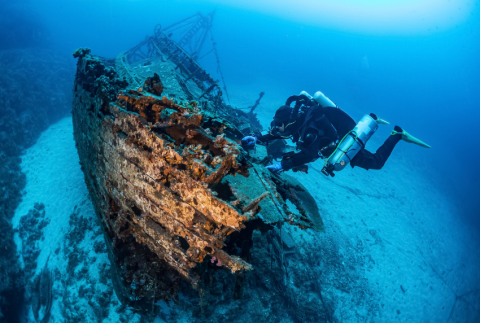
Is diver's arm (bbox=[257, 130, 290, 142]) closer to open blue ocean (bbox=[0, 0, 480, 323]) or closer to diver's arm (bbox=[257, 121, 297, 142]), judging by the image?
diver's arm (bbox=[257, 121, 297, 142])

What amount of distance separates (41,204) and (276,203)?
798 centimetres

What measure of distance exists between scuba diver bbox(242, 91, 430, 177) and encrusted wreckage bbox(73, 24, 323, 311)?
129 cm

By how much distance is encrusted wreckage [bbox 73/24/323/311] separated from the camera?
7.38ft

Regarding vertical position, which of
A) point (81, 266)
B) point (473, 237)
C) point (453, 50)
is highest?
point (453, 50)

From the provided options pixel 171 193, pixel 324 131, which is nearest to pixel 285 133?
pixel 324 131

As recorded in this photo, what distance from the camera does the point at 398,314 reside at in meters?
7.38

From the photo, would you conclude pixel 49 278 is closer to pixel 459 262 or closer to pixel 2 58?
pixel 459 262

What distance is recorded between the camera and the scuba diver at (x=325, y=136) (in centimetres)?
486

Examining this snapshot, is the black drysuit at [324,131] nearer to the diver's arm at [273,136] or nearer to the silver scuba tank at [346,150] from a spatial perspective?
the diver's arm at [273,136]

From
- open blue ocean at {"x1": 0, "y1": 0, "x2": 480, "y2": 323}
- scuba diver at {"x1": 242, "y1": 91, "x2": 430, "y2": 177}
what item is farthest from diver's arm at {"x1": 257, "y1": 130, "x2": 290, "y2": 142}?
open blue ocean at {"x1": 0, "y1": 0, "x2": 480, "y2": 323}

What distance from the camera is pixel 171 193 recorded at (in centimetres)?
247

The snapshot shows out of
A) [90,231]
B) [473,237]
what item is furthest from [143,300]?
[473,237]

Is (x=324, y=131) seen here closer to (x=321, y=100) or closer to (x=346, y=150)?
(x=346, y=150)

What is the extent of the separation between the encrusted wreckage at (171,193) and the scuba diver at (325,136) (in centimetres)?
129
